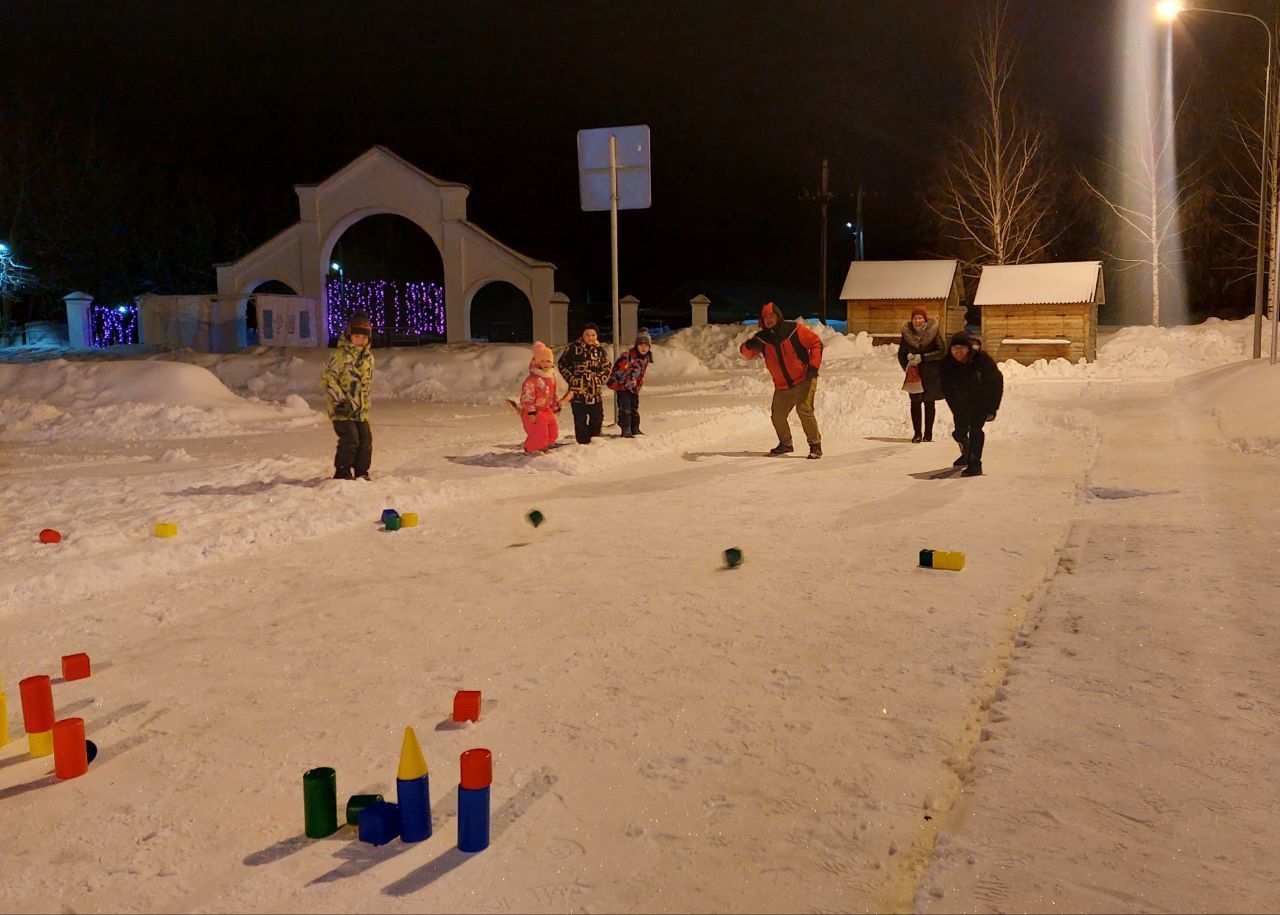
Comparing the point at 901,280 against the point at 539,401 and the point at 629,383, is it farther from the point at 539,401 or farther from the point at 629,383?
the point at 539,401

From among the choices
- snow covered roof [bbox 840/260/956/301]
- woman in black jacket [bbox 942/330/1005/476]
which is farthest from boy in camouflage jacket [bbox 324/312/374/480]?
snow covered roof [bbox 840/260/956/301]

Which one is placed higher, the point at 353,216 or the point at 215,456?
the point at 353,216

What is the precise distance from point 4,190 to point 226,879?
180ft

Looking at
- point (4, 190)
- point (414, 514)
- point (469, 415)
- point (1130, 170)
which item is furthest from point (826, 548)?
point (4, 190)

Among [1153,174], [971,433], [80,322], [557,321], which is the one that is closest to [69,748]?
[971,433]

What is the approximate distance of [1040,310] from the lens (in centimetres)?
3194

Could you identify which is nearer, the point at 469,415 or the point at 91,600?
the point at 91,600

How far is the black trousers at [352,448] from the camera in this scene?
37.4 feet

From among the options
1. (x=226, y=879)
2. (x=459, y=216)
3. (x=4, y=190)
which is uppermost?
(x=4, y=190)

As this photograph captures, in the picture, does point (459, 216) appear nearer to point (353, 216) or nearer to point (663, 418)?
point (353, 216)

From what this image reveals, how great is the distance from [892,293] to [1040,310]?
5.28 meters

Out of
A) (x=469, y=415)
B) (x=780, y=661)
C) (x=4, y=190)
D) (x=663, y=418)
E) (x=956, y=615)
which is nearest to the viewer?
(x=780, y=661)

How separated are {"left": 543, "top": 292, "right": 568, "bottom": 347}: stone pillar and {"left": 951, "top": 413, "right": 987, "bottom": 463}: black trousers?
24321 millimetres

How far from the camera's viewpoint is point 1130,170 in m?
40.7
